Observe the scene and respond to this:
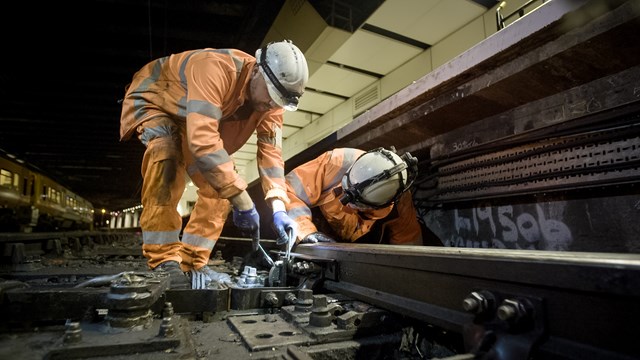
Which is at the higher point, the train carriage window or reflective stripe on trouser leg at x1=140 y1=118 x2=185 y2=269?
the train carriage window

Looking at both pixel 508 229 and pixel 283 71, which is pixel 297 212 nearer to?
pixel 283 71

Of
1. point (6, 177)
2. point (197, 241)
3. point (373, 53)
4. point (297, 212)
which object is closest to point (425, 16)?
point (373, 53)

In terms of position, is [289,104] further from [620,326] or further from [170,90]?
[620,326]

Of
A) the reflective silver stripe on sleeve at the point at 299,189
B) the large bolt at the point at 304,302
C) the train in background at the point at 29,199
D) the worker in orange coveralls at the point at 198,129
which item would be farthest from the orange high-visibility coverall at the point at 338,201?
the train in background at the point at 29,199

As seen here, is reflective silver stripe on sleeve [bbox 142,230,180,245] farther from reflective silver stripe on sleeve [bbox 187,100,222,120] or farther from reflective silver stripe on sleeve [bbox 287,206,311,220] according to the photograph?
reflective silver stripe on sleeve [bbox 287,206,311,220]

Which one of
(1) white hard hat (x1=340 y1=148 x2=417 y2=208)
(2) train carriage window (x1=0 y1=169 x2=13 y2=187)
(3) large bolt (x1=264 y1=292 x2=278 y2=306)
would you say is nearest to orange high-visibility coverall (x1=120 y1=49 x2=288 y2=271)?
(1) white hard hat (x1=340 y1=148 x2=417 y2=208)

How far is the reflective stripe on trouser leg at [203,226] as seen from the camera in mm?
2711

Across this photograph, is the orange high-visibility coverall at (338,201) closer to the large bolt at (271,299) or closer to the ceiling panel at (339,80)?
the large bolt at (271,299)

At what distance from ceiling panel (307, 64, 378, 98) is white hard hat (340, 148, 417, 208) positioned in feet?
17.6

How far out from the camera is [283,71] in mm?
2379

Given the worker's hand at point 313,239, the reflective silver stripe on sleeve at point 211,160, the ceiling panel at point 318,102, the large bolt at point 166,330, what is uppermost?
the ceiling panel at point 318,102

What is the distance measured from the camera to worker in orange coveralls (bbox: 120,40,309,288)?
2.21m

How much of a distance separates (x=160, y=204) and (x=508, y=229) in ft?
8.82

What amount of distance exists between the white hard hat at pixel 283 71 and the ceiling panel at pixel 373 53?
14.7 ft
